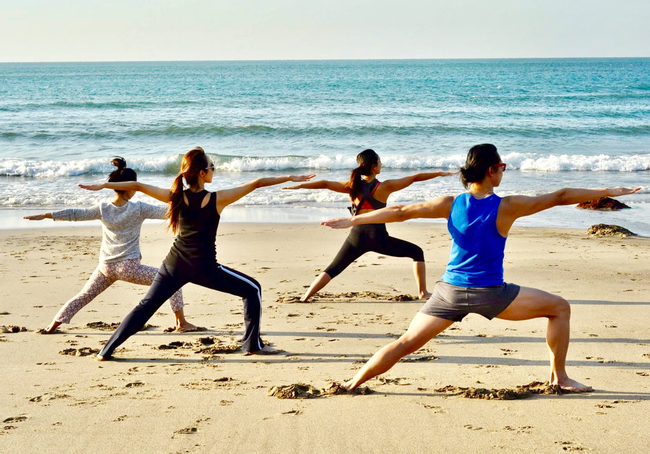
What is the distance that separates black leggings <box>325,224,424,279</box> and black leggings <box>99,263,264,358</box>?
1863 millimetres

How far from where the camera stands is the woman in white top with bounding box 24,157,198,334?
5.86 metres

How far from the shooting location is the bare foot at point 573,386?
4.51 meters

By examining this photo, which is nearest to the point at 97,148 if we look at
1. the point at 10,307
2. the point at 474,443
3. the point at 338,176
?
the point at 338,176

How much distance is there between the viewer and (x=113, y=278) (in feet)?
20.0

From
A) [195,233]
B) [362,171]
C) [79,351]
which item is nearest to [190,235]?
[195,233]

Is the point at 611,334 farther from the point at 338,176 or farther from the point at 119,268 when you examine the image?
the point at 338,176

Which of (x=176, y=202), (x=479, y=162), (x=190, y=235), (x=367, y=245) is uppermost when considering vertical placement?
(x=479, y=162)

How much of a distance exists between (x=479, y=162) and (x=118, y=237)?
11.0 ft

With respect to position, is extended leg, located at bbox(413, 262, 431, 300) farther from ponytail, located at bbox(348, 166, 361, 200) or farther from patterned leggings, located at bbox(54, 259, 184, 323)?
patterned leggings, located at bbox(54, 259, 184, 323)

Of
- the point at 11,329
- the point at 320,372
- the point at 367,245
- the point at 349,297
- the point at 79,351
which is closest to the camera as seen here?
the point at 320,372

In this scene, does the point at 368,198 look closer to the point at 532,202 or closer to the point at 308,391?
the point at 308,391

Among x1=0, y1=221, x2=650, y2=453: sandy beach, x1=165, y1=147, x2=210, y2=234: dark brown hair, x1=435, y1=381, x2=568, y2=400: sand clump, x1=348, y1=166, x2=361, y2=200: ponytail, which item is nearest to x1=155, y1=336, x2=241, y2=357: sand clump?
x1=0, y1=221, x2=650, y2=453: sandy beach

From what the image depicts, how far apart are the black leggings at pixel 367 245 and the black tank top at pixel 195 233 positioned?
2.17m

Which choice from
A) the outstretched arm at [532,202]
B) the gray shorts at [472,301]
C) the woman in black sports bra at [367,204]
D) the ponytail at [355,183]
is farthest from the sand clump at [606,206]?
the gray shorts at [472,301]
